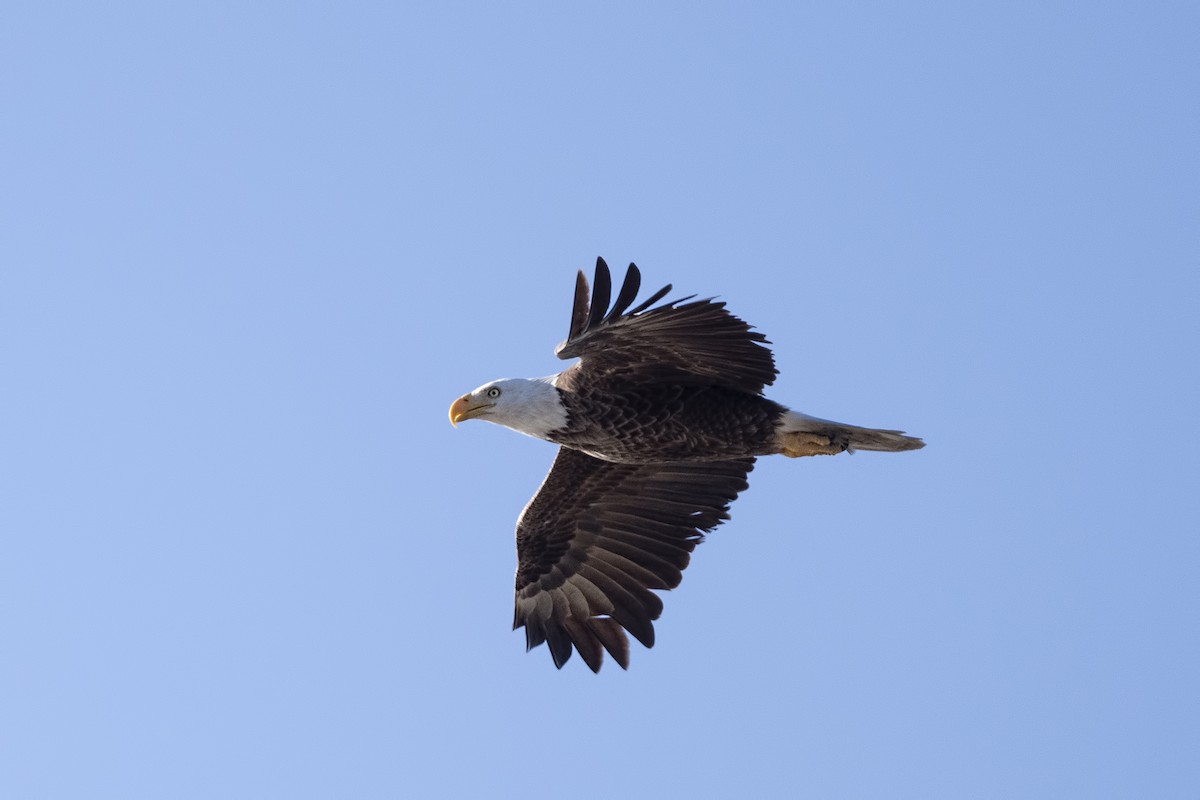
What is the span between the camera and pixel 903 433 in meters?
11.7

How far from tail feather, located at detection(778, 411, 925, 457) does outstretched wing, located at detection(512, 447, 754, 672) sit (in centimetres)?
74

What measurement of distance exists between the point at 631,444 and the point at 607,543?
1436 mm

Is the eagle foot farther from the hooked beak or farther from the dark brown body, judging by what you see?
the hooked beak

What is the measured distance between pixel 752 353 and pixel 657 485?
1.83m

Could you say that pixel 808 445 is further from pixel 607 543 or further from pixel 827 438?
pixel 607 543

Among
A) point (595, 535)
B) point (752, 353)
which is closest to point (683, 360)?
point (752, 353)

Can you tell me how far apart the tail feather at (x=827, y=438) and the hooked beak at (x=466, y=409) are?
2011mm

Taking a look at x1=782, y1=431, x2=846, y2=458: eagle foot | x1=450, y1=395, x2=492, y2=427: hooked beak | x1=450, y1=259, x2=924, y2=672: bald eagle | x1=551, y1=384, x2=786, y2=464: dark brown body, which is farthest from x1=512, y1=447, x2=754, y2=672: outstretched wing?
x1=450, y1=395, x2=492, y2=427: hooked beak

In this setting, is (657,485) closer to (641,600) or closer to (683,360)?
(641,600)

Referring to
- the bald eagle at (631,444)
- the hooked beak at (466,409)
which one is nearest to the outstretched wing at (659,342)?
the bald eagle at (631,444)

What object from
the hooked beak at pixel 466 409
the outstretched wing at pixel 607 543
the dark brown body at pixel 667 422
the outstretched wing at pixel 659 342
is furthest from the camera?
the outstretched wing at pixel 607 543

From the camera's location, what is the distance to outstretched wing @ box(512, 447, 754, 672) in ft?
40.9

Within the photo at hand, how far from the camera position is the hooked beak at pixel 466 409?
1168cm

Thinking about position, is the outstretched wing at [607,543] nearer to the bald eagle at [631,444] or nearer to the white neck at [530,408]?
the bald eagle at [631,444]
